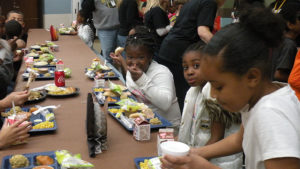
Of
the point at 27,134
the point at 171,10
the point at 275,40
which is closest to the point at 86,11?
the point at 171,10

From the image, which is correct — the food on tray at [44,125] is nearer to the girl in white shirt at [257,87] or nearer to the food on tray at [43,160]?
the food on tray at [43,160]

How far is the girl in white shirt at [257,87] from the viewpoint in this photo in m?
0.95

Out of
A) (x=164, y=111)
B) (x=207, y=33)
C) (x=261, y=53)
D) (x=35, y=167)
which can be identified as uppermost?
(x=261, y=53)

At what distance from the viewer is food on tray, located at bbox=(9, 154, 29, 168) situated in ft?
4.39

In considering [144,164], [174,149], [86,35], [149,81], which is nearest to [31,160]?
[144,164]

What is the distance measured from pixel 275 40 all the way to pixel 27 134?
4.13 ft

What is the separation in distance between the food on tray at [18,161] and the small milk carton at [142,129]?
1.82 ft

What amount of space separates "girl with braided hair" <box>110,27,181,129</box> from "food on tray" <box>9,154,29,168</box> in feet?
3.31

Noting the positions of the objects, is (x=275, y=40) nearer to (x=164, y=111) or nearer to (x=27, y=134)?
(x=27, y=134)

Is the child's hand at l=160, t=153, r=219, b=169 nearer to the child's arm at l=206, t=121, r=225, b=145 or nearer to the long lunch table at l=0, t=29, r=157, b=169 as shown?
the long lunch table at l=0, t=29, r=157, b=169

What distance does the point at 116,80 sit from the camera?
2975 millimetres

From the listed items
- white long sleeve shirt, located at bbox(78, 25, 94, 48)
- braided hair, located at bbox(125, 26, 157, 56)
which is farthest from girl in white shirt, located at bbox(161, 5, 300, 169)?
white long sleeve shirt, located at bbox(78, 25, 94, 48)

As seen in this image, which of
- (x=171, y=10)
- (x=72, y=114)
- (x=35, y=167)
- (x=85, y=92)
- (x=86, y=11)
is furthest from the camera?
(x=86, y=11)

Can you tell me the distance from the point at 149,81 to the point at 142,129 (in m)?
0.61
